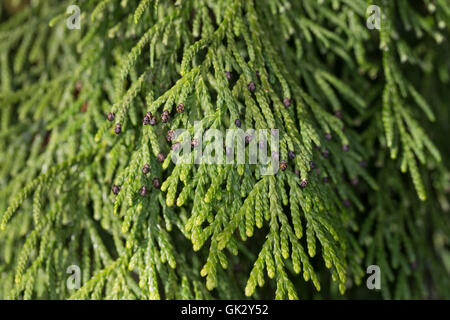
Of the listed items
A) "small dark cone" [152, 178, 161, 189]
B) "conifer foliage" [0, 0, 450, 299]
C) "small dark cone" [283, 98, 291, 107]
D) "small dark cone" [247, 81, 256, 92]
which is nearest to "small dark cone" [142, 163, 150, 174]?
"conifer foliage" [0, 0, 450, 299]

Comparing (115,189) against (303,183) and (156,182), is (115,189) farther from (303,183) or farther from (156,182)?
(303,183)

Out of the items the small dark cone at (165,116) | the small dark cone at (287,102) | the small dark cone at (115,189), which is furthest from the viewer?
the small dark cone at (287,102)

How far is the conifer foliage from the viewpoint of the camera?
5.69ft

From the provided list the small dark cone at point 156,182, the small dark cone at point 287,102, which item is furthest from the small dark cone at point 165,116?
the small dark cone at point 287,102

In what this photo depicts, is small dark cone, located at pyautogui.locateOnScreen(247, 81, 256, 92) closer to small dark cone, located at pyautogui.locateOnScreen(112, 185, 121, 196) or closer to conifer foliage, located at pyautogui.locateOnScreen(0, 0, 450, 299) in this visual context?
conifer foliage, located at pyautogui.locateOnScreen(0, 0, 450, 299)

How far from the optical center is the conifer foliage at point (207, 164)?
173 centimetres

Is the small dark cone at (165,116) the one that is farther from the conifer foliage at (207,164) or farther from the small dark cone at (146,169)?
the small dark cone at (146,169)

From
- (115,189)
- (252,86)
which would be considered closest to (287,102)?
(252,86)

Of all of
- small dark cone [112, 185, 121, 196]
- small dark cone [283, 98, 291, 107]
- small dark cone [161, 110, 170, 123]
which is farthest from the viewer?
small dark cone [283, 98, 291, 107]

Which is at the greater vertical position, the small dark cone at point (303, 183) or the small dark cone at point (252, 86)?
the small dark cone at point (252, 86)

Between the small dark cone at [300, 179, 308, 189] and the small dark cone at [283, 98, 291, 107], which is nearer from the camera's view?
the small dark cone at [300, 179, 308, 189]

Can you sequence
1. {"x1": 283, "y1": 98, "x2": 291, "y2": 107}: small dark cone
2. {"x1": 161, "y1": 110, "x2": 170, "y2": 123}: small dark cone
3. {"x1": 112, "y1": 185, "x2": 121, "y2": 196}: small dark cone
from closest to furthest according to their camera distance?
{"x1": 161, "y1": 110, "x2": 170, "y2": 123}: small dark cone, {"x1": 112, "y1": 185, "x2": 121, "y2": 196}: small dark cone, {"x1": 283, "y1": 98, "x2": 291, "y2": 107}: small dark cone

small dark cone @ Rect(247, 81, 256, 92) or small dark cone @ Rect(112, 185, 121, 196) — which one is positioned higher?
small dark cone @ Rect(247, 81, 256, 92)
